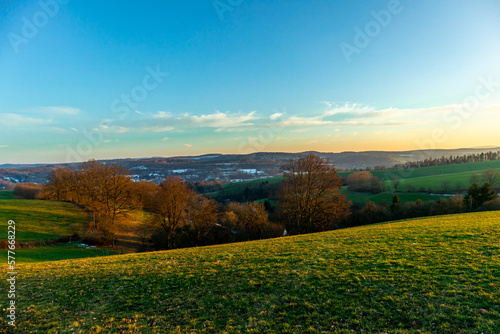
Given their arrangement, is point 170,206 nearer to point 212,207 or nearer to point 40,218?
point 212,207

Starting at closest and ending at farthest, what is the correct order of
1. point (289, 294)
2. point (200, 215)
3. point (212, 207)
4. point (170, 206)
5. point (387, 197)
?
point (289, 294)
point (170, 206)
point (200, 215)
point (212, 207)
point (387, 197)

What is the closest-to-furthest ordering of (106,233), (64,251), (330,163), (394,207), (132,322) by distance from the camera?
(132,322), (64,251), (330,163), (106,233), (394,207)

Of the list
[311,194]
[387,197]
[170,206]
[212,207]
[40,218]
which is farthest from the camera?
[387,197]

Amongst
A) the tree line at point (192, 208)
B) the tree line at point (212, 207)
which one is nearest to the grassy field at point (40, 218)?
the tree line at point (212, 207)

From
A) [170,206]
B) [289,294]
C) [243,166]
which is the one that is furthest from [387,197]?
[243,166]

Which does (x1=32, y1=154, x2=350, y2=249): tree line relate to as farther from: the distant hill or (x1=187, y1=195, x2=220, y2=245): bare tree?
the distant hill

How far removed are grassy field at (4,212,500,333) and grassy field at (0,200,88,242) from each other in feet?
103

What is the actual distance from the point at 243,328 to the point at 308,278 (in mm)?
4191

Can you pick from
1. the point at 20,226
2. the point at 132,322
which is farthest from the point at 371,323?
the point at 20,226

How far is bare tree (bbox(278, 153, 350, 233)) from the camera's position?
104ft

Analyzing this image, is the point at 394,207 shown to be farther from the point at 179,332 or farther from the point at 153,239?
the point at 179,332

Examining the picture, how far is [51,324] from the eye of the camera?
7797mm

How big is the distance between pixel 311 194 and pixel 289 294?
25545mm

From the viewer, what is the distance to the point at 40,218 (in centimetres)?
4331
